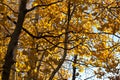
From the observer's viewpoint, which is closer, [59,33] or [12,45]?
[12,45]

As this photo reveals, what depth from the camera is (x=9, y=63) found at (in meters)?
9.06

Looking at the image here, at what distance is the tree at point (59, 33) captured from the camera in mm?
9758

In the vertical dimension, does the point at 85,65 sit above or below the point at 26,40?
below

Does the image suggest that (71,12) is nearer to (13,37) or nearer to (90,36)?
(90,36)

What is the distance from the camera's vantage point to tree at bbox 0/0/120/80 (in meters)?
9.76

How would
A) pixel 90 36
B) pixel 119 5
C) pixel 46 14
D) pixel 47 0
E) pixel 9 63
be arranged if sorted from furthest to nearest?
pixel 46 14, pixel 47 0, pixel 90 36, pixel 119 5, pixel 9 63

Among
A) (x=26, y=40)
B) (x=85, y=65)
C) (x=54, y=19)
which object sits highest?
(x=54, y=19)

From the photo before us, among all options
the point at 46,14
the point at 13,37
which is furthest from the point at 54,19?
the point at 13,37

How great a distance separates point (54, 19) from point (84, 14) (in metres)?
1.19

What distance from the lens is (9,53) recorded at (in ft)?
30.2

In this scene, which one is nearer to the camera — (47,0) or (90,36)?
(90,36)

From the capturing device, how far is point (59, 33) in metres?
13.1

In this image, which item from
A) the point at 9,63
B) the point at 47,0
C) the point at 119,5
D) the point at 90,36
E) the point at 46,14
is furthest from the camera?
the point at 46,14

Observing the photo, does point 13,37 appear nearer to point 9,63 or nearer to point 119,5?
point 9,63
